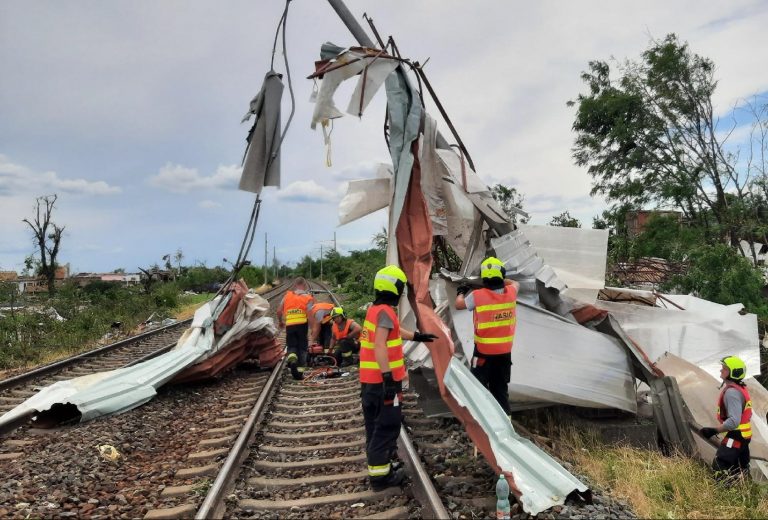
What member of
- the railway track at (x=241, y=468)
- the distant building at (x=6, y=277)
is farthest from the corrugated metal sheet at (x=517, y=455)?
the distant building at (x=6, y=277)

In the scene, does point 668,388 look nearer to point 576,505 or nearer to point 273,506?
point 576,505

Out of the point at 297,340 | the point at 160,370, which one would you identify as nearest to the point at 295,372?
the point at 297,340

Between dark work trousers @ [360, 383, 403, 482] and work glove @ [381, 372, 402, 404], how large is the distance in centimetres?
6

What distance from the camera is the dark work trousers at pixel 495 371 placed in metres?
5.52

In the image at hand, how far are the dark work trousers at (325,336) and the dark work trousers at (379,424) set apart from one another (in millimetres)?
5525

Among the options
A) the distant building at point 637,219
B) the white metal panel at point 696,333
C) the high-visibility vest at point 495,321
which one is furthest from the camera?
the distant building at point 637,219

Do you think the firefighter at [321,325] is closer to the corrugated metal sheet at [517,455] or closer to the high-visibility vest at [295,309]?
the high-visibility vest at [295,309]

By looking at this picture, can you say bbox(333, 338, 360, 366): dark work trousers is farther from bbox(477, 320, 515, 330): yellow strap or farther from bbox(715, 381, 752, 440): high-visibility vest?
bbox(715, 381, 752, 440): high-visibility vest

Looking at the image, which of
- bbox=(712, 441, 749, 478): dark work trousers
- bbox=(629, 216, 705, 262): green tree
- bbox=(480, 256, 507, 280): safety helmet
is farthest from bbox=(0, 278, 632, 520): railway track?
bbox=(629, 216, 705, 262): green tree

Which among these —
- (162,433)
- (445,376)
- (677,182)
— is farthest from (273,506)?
(677,182)

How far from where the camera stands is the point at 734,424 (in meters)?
5.21

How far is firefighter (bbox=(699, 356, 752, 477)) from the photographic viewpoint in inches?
207

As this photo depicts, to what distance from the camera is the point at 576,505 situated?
388cm

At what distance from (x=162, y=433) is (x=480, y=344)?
375 cm
